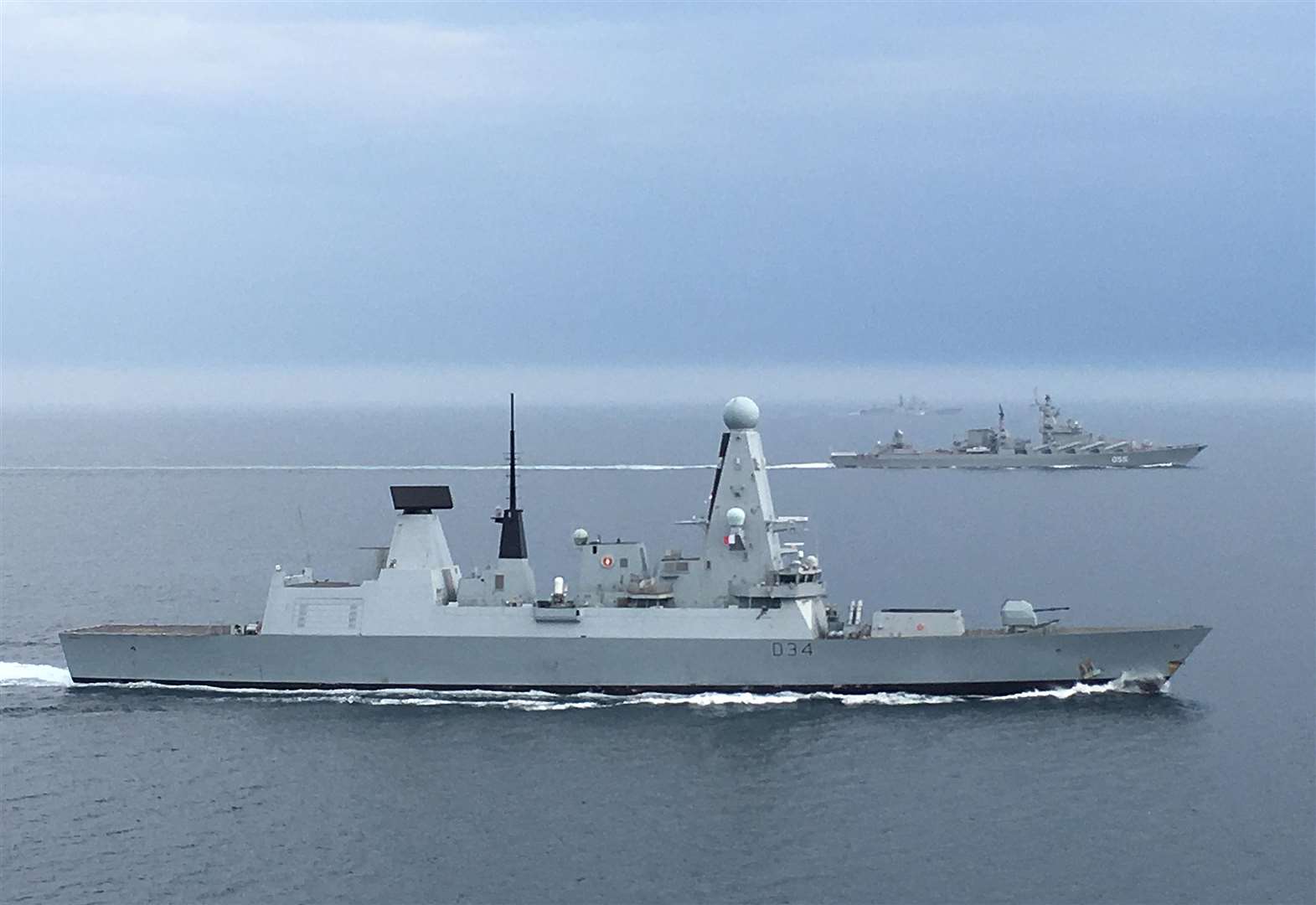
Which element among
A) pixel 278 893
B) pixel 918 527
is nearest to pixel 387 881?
pixel 278 893

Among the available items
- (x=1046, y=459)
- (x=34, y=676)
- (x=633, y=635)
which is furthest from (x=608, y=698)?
(x=1046, y=459)

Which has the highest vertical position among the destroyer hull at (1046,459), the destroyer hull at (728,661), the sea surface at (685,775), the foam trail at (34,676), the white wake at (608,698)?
the destroyer hull at (1046,459)

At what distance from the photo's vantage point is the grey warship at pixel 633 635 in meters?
31.5

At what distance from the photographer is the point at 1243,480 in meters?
86.4

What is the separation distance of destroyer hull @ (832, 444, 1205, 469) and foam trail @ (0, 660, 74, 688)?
240 ft

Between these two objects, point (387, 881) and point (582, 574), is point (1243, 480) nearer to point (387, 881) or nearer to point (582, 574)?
point (582, 574)

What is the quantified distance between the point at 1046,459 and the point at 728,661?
2824 inches

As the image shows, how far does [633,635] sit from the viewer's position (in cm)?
3177

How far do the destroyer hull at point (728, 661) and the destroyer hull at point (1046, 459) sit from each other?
68525 millimetres

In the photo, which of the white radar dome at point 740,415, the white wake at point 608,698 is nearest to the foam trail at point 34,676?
the white wake at point 608,698

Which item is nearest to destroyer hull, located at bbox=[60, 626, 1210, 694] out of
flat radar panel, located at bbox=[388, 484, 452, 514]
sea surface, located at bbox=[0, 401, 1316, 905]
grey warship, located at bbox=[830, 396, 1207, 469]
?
sea surface, located at bbox=[0, 401, 1316, 905]

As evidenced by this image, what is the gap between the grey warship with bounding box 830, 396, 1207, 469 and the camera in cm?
9838

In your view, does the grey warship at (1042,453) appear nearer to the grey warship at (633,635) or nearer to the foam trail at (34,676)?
the grey warship at (633,635)

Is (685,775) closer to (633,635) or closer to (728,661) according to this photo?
(728,661)
